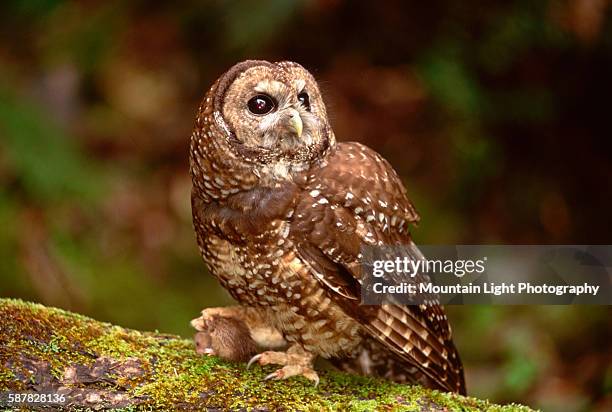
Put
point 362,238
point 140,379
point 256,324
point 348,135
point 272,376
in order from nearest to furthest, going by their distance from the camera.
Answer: point 140,379, point 272,376, point 362,238, point 256,324, point 348,135

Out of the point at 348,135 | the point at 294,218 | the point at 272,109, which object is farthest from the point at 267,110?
the point at 348,135

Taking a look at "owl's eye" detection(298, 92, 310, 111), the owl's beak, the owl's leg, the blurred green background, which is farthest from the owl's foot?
the blurred green background

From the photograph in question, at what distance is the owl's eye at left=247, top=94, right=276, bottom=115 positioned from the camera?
3.02m

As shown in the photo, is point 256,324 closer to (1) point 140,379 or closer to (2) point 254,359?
(2) point 254,359

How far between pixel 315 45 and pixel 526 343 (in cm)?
308

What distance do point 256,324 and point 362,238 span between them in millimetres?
631

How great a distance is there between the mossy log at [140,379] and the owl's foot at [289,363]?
0.03m

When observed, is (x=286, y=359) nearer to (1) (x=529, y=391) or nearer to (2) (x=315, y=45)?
(1) (x=529, y=391)

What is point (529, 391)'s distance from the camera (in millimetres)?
5332

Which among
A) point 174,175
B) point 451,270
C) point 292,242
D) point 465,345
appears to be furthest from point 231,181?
point 174,175

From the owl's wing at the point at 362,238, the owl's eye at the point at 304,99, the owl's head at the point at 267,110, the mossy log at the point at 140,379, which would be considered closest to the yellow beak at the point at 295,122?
the owl's head at the point at 267,110

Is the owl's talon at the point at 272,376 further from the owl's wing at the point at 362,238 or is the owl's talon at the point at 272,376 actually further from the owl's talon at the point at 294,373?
the owl's wing at the point at 362,238

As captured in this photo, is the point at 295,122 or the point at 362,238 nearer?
the point at 295,122

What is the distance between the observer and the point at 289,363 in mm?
3186
